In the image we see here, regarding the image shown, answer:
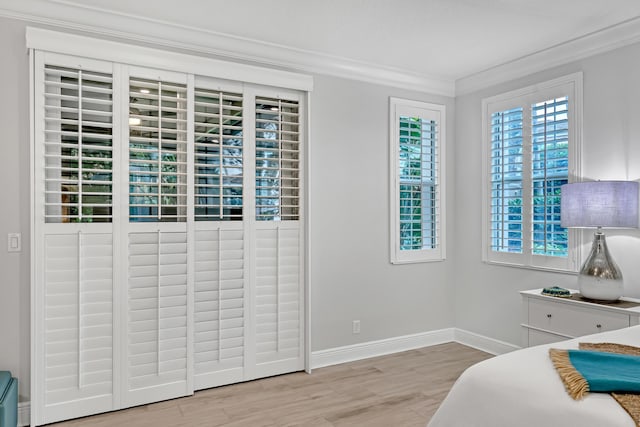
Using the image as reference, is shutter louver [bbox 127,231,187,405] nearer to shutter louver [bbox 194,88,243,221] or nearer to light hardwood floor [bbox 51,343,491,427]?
light hardwood floor [bbox 51,343,491,427]

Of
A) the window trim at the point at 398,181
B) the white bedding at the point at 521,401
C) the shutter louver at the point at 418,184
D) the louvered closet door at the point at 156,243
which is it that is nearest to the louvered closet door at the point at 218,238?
the louvered closet door at the point at 156,243

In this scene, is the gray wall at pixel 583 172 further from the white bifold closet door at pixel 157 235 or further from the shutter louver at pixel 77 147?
the shutter louver at pixel 77 147

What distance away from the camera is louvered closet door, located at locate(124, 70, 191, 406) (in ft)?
9.93

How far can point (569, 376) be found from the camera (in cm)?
154

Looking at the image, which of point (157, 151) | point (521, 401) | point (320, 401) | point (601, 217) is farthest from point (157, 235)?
point (601, 217)

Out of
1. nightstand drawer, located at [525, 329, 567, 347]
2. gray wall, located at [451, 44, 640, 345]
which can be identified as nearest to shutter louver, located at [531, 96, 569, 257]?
gray wall, located at [451, 44, 640, 345]

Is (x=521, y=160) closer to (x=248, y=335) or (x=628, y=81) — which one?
(x=628, y=81)

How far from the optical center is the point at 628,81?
318 centimetres

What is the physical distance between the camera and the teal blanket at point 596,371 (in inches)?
56.5

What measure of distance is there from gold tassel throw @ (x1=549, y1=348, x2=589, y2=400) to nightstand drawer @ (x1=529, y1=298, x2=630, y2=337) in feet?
4.32

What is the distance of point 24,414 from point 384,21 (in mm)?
3444

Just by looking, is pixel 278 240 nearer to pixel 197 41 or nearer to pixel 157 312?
pixel 157 312

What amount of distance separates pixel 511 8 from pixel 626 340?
2081 mm

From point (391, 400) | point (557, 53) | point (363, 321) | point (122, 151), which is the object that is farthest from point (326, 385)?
point (557, 53)
